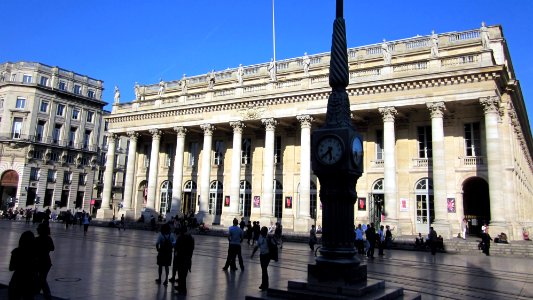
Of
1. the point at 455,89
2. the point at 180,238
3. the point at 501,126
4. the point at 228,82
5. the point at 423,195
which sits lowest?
the point at 180,238

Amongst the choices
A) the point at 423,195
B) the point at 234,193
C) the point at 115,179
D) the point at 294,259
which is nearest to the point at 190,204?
the point at 234,193

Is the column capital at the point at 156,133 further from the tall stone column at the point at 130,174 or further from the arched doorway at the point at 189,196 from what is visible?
the arched doorway at the point at 189,196

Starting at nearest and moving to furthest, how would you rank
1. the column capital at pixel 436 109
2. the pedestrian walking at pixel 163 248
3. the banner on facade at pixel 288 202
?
the pedestrian walking at pixel 163 248
the column capital at pixel 436 109
the banner on facade at pixel 288 202

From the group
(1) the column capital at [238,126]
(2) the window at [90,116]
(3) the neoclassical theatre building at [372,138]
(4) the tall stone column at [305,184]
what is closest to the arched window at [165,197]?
(3) the neoclassical theatre building at [372,138]

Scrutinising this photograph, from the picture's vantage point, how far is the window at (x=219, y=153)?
133ft

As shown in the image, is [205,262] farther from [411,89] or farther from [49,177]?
[49,177]

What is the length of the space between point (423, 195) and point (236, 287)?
2363cm

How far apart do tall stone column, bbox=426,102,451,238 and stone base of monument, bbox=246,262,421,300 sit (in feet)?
67.5

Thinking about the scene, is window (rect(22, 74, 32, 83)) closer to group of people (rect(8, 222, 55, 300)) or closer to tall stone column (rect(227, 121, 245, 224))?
tall stone column (rect(227, 121, 245, 224))

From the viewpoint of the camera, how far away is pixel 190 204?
137ft

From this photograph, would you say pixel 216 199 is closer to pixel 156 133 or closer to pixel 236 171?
Answer: pixel 236 171

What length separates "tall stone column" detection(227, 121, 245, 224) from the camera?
3538 centimetres

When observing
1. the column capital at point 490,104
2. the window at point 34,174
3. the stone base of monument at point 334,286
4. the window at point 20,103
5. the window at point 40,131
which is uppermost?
the window at point 20,103

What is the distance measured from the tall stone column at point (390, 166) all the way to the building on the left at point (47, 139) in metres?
43.8
